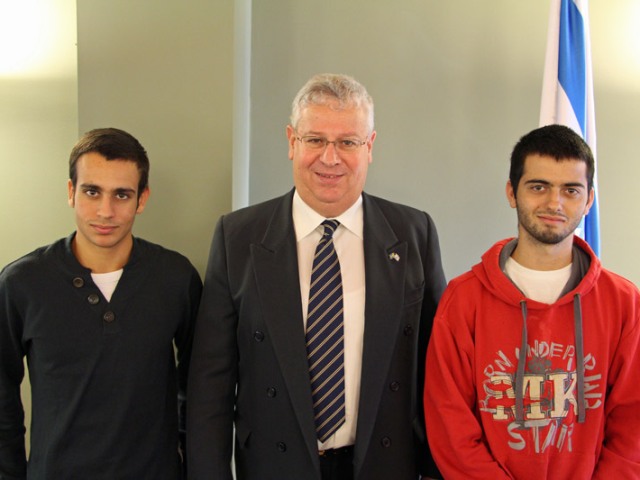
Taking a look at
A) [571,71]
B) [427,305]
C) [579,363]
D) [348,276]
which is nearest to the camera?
[579,363]

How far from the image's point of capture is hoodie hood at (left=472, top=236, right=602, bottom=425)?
1.37 metres

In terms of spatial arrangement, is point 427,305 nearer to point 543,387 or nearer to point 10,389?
point 543,387

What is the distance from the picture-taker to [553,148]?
146 centimetres

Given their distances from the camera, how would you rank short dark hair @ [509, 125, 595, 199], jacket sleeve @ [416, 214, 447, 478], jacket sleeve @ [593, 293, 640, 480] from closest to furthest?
Result: 1. jacket sleeve @ [593, 293, 640, 480]
2. short dark hair @ [509, 125, 595, 199]
3. jacket sleeve @ [416, 214, 447, 478]

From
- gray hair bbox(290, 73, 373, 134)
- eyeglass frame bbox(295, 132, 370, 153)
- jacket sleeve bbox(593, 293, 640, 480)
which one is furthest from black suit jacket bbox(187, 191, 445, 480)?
jacket sleeve bbox(593, 293, 640, 480)

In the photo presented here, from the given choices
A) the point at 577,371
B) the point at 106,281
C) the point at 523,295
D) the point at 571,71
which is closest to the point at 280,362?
the point at 106,281

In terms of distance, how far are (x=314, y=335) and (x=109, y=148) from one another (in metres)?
0.81

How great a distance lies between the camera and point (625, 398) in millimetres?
1364

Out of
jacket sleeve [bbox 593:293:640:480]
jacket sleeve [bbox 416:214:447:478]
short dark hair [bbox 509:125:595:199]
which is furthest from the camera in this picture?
jacket sleeve [bbox 416:214:447:478]

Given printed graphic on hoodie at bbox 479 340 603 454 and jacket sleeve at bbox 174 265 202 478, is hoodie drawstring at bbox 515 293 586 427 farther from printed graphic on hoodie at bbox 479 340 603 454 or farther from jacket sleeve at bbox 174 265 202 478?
jacket sleeve at bbox 174 265 202 478

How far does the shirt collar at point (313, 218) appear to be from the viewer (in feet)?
4.98

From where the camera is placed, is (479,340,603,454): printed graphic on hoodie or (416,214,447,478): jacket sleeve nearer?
(479,340,603,454): printed graphic on hoodie

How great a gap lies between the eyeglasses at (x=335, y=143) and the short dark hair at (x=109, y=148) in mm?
534

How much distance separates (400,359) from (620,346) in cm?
59
